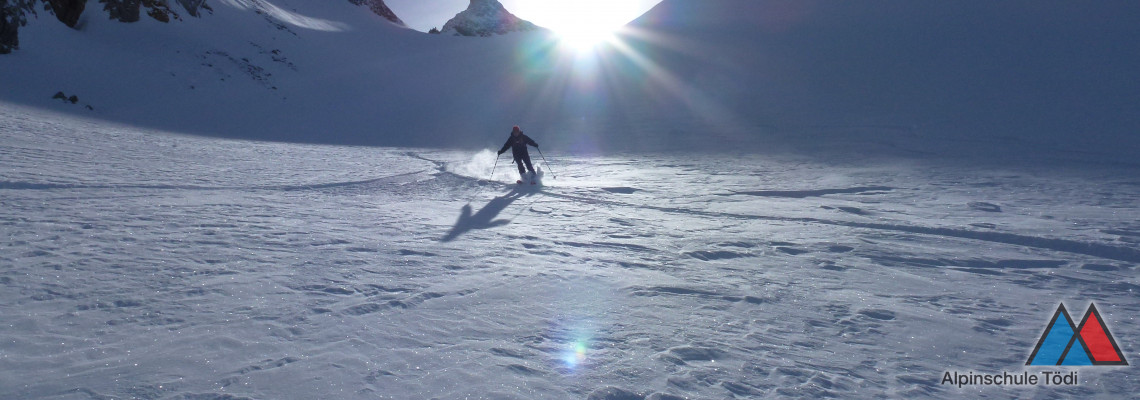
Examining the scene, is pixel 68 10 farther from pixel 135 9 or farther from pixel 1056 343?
pixel 1056 343

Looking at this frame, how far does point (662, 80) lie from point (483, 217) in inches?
973

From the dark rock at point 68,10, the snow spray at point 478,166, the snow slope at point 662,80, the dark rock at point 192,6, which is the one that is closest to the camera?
the snow spray at point 478,166

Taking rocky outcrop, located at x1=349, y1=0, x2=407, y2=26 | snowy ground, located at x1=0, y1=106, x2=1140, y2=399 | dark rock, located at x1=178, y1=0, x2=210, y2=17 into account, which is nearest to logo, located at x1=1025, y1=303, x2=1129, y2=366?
snowy ground, located at x1=0, y1=106, x2=1140, y2=399

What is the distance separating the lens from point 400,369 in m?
3.40

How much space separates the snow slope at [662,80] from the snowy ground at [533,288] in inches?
384

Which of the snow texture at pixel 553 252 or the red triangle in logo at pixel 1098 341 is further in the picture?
the red triangle in logo at pixel 1098 341

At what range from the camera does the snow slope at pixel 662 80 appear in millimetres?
19719

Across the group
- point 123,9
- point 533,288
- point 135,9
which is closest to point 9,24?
point 123,9

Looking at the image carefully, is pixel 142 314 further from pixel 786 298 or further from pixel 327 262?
pixel 786 298

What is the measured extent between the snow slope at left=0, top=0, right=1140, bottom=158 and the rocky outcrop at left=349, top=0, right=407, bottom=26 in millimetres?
15428

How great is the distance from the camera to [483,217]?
320 inches

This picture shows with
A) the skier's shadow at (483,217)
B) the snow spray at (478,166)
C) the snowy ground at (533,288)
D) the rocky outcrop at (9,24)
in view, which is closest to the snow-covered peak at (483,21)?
the rocky outcrop at (9,24)

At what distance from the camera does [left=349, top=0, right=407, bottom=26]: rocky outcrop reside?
5646cm

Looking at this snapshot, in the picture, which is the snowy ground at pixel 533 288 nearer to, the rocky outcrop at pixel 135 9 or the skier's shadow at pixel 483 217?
the skier's shadow at pixel 483 217
